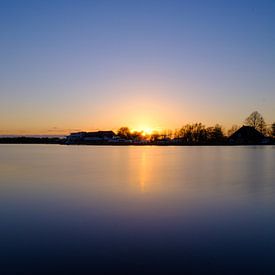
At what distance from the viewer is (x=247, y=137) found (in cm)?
7194

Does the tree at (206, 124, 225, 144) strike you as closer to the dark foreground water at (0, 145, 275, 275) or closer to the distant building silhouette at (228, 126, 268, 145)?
the distant building silhouette at (228, 126, 268, 145)

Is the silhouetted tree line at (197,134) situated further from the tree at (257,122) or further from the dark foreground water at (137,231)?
the dark foreground water at (137,231)

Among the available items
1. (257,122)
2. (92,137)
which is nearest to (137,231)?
(257,122)

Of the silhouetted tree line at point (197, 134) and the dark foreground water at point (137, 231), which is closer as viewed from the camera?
the dark foreground water at point (137, 231)

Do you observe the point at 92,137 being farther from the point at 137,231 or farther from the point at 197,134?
the point at 137,231

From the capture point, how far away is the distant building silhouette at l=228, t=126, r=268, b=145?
68.9 metres

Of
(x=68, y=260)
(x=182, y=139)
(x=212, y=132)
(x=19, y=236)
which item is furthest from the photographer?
(x=182, y=139)

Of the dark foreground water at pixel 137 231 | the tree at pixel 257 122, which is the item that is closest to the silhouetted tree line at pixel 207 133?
the tree at pixel 257 122

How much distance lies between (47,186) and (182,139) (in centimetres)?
8093

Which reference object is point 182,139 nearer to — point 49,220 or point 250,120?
point 250,120

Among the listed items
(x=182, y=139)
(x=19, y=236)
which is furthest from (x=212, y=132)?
(x=19, y=236)

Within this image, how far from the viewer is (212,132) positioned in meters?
82.6

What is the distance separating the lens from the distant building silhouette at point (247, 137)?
226ft

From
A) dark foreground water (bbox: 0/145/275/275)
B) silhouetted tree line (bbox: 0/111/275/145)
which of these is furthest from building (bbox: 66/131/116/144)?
dark foreground water (bbox: 0/145/275/275)
